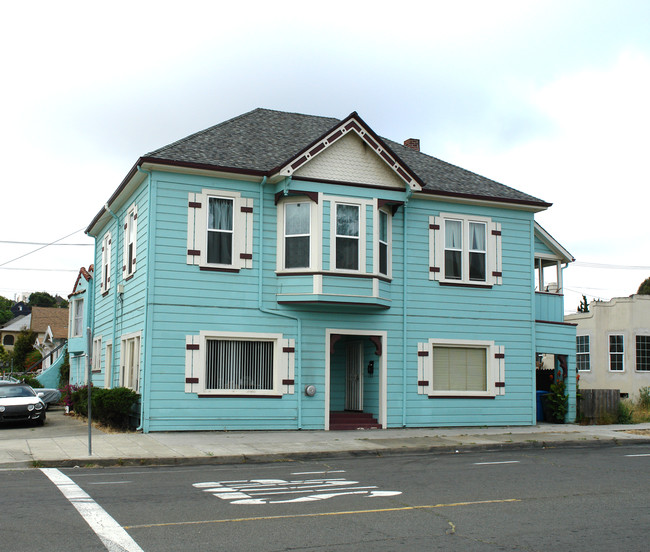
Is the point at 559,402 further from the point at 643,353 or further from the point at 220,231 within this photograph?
the point at 643,353

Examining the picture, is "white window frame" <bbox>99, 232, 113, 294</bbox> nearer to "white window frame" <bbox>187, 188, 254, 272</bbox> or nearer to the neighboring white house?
"white window frame" <bbox>187, 188, 254, 272</bbox>

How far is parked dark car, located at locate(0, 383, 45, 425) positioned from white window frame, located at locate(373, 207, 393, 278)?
9.88 metres

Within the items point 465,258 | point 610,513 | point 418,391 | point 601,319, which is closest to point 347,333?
point 418,391

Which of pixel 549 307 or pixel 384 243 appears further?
pixel 549 307

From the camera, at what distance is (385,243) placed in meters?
20.7

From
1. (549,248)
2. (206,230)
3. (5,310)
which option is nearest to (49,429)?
(206,230)

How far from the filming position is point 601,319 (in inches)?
1337

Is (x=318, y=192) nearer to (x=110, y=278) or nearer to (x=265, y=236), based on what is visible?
(x=265, y=236)

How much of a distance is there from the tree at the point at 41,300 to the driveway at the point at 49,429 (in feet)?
385

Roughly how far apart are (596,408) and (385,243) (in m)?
8.48

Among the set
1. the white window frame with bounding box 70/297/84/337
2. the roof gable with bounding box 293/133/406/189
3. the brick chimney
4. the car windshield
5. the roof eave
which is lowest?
the car windshield

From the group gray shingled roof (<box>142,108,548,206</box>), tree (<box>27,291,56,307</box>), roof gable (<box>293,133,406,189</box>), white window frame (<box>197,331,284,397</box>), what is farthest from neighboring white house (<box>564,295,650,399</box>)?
tree (<box>27,291,56,307</box>)

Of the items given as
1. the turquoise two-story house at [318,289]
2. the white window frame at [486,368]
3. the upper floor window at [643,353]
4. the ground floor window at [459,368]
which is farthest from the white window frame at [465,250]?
the upper floor window at [643,353]

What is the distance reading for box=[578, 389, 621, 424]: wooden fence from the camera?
23109mm
